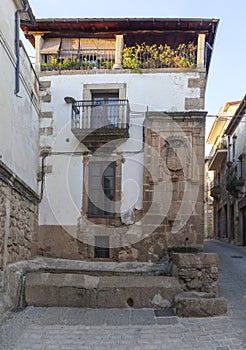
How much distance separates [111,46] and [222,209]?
14.6 metres

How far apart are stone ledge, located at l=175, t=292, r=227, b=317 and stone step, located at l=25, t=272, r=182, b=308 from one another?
0.44 m

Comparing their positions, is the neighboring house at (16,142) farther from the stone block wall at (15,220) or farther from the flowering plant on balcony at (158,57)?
the flowering plant on balcony at (158,57)

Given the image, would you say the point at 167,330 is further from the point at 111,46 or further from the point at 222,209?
the point at 222,209

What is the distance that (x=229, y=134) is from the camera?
66.4 ft

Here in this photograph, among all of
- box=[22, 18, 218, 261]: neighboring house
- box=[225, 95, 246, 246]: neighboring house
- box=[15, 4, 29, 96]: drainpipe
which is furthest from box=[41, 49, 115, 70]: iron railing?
box=[225, 95, 246, 246]: neighboring house

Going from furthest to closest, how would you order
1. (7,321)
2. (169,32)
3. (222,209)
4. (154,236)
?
(222,209) < (169,32) < (154,236) < (7,321)

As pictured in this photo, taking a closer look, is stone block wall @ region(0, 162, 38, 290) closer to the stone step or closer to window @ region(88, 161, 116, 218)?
the stone step

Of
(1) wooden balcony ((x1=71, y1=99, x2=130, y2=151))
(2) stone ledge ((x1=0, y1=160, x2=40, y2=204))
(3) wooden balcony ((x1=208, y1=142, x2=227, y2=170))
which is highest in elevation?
(3) wooden balcony ((x1=208, y1=142, x2=227, y2=170))

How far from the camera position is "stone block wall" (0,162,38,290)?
5965 mm

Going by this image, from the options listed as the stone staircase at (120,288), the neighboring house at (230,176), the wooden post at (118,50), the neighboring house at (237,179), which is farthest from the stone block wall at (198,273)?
the neighboring house at (237,179)

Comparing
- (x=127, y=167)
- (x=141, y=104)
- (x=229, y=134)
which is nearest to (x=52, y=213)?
(x=127, y=167)

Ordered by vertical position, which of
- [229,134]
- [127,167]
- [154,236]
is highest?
[229,134]

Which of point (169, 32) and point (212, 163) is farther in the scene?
point (212, 163)

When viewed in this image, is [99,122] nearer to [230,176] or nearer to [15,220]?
[15,220]
